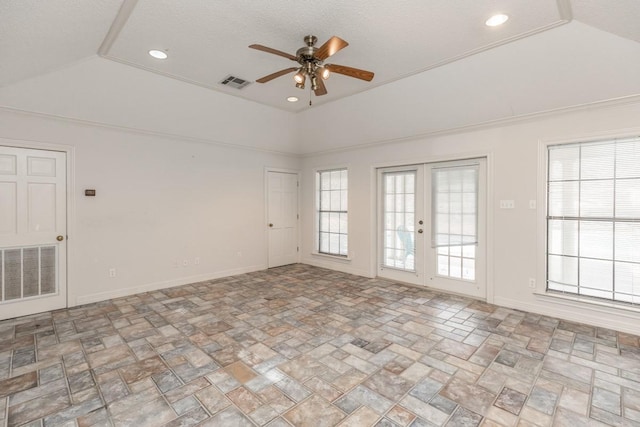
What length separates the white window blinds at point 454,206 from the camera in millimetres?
4613

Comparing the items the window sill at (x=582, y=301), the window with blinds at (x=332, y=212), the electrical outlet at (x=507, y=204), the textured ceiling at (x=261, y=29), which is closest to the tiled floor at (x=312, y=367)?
the window sill at (x=582, y=301)

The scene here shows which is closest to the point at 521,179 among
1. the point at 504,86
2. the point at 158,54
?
the point at 504,86

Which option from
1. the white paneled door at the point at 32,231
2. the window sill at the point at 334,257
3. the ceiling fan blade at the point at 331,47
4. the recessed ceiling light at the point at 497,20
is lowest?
the window sill at the point at 334,257

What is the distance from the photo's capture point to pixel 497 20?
8.59 ft

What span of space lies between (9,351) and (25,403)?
1.18m

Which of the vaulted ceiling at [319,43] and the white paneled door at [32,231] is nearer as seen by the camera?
the vaulted ceiling at [319,43]

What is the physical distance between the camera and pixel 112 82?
372 centimetres

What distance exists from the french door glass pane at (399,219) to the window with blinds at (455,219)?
41 cm

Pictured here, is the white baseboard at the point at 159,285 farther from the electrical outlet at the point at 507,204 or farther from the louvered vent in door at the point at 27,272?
the electrical outlet at the point at 507,204

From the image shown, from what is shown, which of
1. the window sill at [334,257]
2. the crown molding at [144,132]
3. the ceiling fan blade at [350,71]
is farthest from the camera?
the window sill at [334,257]

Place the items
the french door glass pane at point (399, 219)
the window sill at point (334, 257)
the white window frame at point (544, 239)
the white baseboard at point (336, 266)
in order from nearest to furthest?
the white window frame at point (544, 239) → the french door glass pane at point (399, 219) → the white baseboard at point (336, 266) → the window sill at point (334, 257)

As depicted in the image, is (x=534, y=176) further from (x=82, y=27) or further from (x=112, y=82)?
(x=112, y=82)

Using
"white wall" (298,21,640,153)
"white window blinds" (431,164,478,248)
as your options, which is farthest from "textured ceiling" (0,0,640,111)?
"white window blinds" (431,164,478,248)

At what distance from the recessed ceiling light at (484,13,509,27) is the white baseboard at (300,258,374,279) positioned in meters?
4.26
